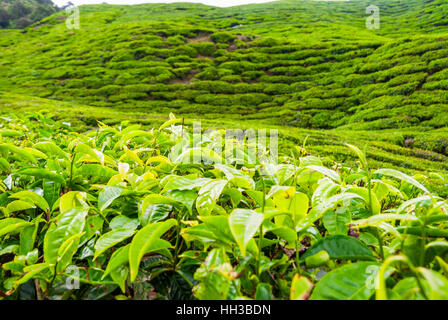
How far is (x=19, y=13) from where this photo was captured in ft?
164

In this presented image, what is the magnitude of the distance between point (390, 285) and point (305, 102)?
1676 cm

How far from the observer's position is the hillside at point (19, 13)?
48.2 metres

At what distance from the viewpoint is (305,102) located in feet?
52.9

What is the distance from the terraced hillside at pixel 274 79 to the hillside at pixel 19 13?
21.8 metres

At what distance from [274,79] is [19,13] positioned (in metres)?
57.9

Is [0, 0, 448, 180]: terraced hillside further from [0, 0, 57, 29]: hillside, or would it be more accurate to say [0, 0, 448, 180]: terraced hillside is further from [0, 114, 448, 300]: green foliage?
[0, 0, 57, 29]: hillside

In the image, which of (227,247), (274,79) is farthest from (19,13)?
(227,247)

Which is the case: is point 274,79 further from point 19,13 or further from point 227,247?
point 19,13

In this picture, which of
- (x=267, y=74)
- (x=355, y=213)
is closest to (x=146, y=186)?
(x=355, y=213)

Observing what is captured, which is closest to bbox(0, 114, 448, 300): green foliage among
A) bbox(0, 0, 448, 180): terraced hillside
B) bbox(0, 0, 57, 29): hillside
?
bbox(0, 0, 448, 180): terraced hillside

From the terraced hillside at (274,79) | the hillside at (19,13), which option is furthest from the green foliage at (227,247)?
the hillside at (19,13)

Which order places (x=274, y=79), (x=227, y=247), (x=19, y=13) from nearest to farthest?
(x=227, y=247), (x=274, y=79), (x=19, y=13)

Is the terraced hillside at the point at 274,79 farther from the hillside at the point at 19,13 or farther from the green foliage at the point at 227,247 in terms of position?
the hillside at the point at 19,13
